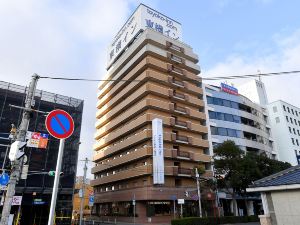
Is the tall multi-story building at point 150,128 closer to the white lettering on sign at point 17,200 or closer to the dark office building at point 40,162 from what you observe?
the dark office building at point 40,162

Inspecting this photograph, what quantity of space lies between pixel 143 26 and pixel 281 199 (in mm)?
52100

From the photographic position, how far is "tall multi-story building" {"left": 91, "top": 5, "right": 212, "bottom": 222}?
141ft

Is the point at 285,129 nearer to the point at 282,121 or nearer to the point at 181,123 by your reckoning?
the point at 282,121

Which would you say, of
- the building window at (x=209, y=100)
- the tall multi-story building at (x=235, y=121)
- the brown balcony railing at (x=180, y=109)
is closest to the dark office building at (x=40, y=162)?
the brown balcony railing at (x=180, y=109)

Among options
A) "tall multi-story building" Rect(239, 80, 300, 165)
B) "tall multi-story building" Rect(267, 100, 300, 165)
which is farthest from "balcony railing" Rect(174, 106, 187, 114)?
"tall multi-story building" Rect(267, 100, 300, 165)

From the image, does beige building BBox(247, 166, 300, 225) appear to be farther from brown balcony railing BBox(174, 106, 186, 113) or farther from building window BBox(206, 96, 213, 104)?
building window BBox(206, 96, 213, 104)

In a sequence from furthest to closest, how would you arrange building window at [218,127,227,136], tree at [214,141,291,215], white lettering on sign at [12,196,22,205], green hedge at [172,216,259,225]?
1. building window at [218,127,227,136]
2. tree at [214,141,291,215]
3. green hedge at [172,216,259,225]
4. white lettering on sign at [12,196,22,205]

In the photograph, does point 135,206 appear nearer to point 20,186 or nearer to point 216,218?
point 216,218

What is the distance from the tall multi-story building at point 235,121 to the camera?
56066mm

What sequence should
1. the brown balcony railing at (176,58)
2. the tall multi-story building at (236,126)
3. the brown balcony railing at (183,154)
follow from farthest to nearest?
1. the brown balcony railing at (176,58)
2. the tall multi-story building at (236,126)
3. the brown balcony railing at (183,154)

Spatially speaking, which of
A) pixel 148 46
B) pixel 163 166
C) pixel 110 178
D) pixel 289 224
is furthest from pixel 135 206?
pixel 289 224

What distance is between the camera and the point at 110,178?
53406 millimetres

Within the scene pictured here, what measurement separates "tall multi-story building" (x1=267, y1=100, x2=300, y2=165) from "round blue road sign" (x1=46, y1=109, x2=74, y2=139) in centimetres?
6977

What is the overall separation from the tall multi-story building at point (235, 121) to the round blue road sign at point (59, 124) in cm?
4812
